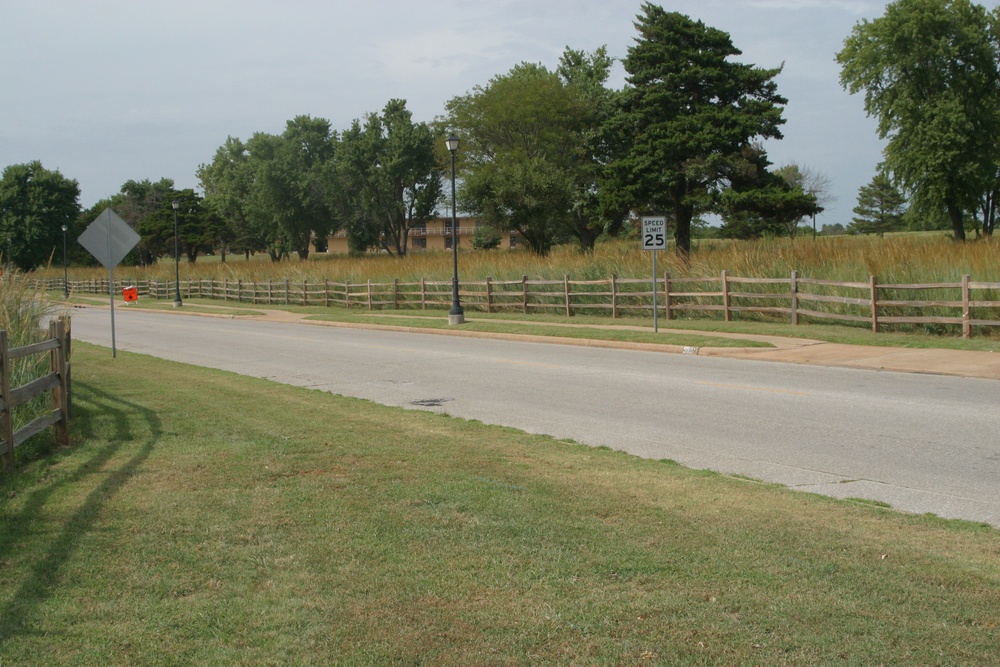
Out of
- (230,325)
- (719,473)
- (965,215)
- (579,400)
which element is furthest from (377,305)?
(965,215)

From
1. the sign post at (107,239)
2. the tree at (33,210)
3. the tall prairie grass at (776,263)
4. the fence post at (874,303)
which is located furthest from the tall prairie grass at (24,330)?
the tree at (33,210)

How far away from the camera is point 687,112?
47531 mm

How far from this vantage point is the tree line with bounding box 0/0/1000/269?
46375 mm

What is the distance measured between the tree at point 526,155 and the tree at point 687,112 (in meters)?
14.5

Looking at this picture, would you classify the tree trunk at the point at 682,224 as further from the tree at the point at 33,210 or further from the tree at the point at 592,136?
the tree at the point at 33,210

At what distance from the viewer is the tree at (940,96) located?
5522 centimetres

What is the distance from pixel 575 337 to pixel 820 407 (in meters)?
11.7

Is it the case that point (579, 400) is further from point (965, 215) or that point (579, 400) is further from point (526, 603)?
point (965, 215)

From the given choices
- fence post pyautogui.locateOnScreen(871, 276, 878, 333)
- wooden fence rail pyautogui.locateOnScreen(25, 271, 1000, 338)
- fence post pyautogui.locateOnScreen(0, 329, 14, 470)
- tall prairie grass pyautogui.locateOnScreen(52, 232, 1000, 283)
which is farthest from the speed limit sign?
fence post pyautogui.locateOnScreen(0, 329, 14, 470)

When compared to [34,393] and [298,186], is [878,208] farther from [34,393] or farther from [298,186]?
[34,393]

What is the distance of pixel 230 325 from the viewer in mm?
34844

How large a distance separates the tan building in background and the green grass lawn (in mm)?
117683

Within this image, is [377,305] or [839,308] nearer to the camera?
[839,308]

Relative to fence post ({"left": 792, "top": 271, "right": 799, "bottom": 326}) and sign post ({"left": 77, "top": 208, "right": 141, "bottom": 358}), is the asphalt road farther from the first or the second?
fence post ({"left": 792, "top": 271, "right": 799, "bottom": 326})
